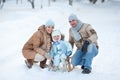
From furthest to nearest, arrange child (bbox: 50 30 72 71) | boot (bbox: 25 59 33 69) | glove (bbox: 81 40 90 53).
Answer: boot (bbox: 25 59 33 69), child (bbox: 50 30 72 71), glove (bbox: 81 40 90 53)

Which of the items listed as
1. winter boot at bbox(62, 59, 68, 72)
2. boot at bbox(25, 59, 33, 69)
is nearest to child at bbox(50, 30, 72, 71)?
winter boot at bbox(62, 59, 68, 72)

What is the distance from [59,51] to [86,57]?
604mm

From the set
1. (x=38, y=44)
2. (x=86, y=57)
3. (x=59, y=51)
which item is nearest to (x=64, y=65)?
(x=59, y=51)

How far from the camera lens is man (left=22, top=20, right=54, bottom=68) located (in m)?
7.62

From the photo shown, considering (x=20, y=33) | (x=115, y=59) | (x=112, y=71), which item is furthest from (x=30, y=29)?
(x=112, y=71)

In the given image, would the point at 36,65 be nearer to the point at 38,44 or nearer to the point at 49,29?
the point at 38,44

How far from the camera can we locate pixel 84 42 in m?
7.52

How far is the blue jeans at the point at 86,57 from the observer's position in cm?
753

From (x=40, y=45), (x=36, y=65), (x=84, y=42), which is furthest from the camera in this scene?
(x=36, y=65)

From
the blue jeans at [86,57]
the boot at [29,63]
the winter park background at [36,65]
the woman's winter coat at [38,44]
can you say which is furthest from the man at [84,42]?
the boot at [29,63]

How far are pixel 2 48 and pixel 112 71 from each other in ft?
12.3

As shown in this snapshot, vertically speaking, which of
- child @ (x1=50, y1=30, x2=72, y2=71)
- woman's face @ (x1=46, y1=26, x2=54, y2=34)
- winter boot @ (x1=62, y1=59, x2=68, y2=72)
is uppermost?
woman's face @ (x1=46, y1=26, x2=54, y2=34)

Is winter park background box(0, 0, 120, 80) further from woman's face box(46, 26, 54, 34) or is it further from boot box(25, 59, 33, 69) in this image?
woman's face box(46, 26, 54, 34)

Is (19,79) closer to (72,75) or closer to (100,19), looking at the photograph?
(72,75)
